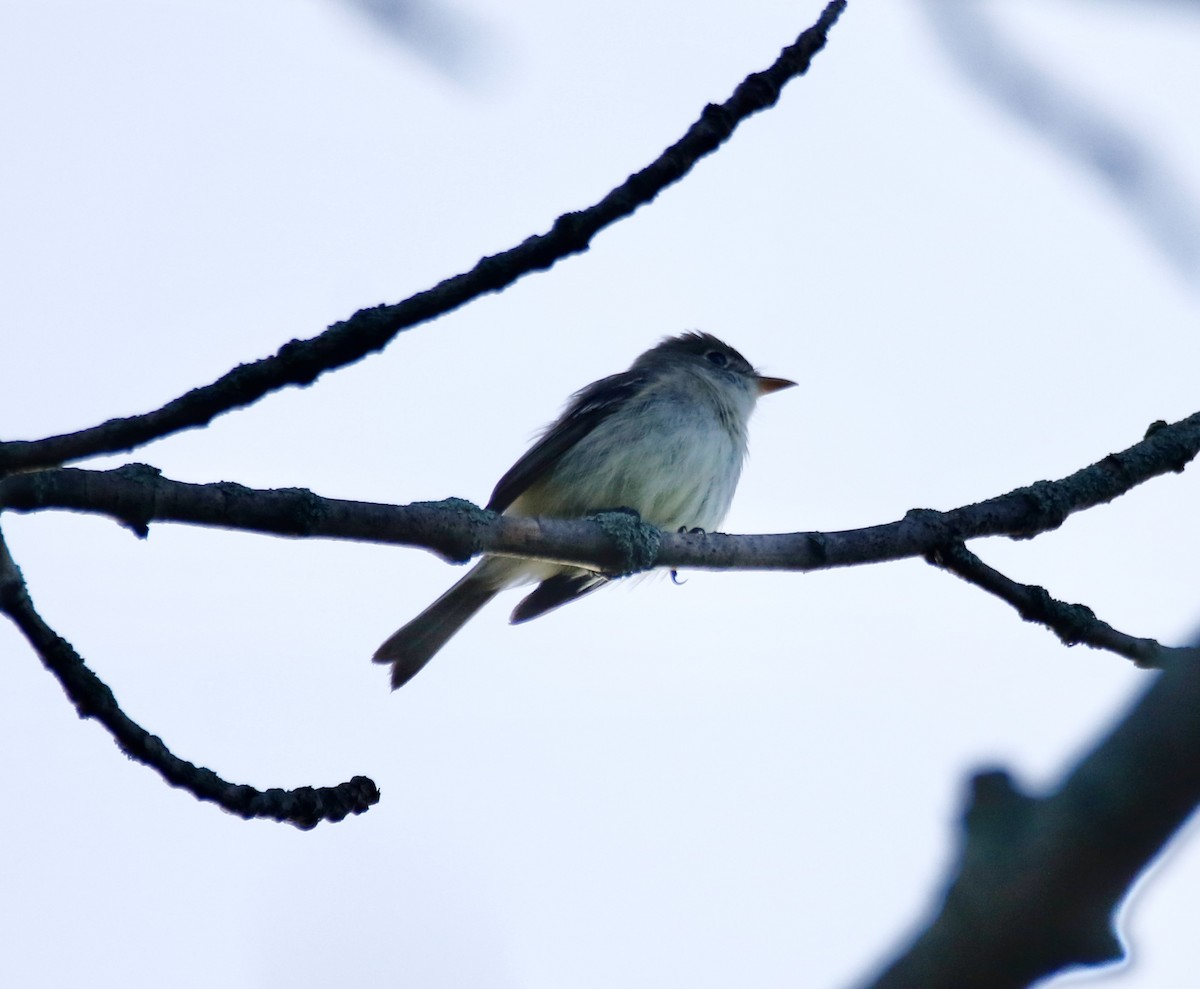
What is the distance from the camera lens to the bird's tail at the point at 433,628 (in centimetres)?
647

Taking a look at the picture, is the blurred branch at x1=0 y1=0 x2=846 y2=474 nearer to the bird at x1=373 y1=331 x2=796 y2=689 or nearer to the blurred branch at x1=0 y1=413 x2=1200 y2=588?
the blurred branch at x1=0 y1=413 x2=1200 y2=588

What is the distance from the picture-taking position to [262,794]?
8.60 feet

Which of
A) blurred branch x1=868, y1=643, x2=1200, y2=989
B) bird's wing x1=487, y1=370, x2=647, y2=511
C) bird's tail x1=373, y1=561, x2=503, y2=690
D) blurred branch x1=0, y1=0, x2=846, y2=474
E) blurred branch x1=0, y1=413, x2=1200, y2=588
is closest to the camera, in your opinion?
blurred branch x1=868, y1=643, x2=1200, y2=989

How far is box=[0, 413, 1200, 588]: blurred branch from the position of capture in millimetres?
2518

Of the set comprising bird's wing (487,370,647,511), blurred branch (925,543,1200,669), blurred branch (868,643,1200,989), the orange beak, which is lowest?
blurred branch (868,643,1200,989)

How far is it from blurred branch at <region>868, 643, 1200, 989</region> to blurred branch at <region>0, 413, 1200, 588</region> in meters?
1.89

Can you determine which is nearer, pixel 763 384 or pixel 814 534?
pixel 814 534

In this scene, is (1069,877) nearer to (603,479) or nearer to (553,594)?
(603,479)

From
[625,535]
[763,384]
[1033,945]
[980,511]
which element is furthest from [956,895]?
[763,384]

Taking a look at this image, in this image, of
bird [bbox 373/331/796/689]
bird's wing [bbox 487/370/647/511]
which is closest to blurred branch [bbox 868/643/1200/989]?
bird [bbox 373/331/796/689]

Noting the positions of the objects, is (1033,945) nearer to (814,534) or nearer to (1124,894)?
(1124,894)

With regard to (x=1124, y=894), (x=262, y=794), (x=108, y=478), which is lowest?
(x=1124, y=894)

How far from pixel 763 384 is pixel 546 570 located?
2344mm

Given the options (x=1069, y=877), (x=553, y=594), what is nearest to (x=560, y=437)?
(x=553, y=594)
